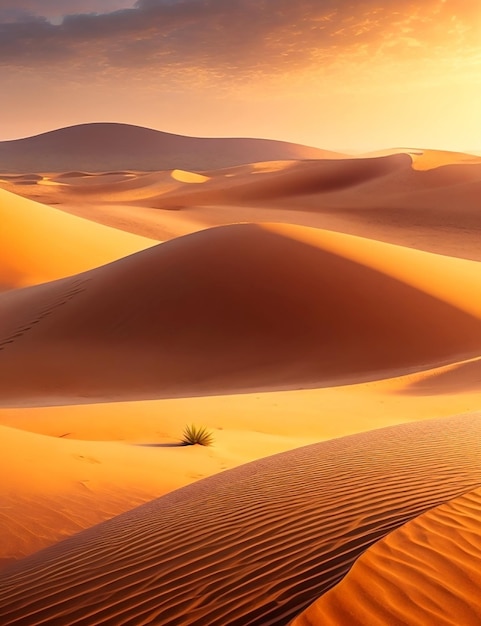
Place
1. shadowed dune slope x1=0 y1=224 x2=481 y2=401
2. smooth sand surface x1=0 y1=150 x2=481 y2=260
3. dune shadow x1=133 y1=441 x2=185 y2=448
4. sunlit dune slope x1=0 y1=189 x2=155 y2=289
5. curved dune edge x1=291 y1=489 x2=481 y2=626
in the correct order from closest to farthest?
curved dune edge x1=291 y1=489 x2=481 y2=626 < dune shadow x1=133 y1=441 x2=185 y2=448 < shadowed dune slope x1=0 y1=224 x2=481 y2=401 < sunlit dune slope x1=0 y1=189 x2=155 y2=289 < smooth sand surface x1=0 y1=150 x2=481 y2=260

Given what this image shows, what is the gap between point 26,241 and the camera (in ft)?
87.8

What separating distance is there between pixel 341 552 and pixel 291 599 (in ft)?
1.48

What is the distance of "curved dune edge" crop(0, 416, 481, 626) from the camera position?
2828mm

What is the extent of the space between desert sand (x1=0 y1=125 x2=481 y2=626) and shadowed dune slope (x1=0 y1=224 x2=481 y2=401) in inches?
2.4

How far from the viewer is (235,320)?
652 inches

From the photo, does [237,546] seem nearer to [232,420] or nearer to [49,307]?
[232,420]

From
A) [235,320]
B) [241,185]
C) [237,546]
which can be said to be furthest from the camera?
[241,185]

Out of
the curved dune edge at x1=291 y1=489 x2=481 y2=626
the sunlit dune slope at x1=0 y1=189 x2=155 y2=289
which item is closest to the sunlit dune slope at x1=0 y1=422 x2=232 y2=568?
the curved dune edge at x1=291 y1=489 x2=481 y2=626

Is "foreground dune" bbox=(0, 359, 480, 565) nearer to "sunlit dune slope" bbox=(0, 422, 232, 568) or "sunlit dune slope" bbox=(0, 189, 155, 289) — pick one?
"sunlit dune slope" bbox=(0, 422, 232, 568)

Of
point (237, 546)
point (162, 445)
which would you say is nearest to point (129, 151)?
point (162, 445)

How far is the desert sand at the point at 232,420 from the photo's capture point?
10.0ft

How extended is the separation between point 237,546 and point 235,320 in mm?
13166

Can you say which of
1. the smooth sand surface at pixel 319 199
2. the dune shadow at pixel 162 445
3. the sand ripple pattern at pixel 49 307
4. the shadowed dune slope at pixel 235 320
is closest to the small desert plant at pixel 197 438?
the dune shadow at pixel 162 445

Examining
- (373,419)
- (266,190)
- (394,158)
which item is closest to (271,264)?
(373,419)
